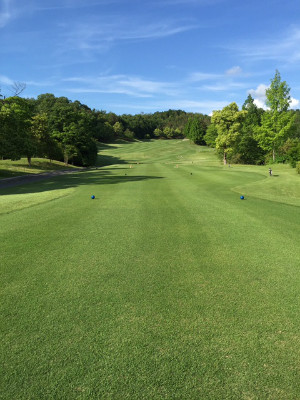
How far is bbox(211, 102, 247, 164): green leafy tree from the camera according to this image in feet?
176

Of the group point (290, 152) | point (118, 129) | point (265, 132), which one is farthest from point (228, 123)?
point (118, 129)

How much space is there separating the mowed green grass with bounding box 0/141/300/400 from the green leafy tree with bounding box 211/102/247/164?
1911 inches

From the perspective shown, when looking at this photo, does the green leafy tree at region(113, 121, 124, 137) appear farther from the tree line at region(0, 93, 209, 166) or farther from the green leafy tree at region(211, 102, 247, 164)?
the green leafy tree at region(211, 102, 247, 164)

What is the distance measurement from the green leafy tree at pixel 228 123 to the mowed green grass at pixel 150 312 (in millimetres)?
48545

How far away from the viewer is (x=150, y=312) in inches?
170

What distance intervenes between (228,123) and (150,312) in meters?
56.1

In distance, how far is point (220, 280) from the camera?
17.9 ft

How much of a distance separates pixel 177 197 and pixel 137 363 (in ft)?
42.4

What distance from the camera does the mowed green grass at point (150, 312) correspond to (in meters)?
3.03

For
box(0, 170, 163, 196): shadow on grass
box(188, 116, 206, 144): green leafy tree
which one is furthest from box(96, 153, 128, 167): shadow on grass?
box(188, 116, 206, 144): green leafy tree

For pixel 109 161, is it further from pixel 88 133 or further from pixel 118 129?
pixel 118 129

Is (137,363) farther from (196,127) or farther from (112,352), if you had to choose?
(196,127)

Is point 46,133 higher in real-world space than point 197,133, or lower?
lower

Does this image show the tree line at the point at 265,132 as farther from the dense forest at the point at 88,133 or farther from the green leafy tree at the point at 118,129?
the green leafy tree at the point at 118,129
